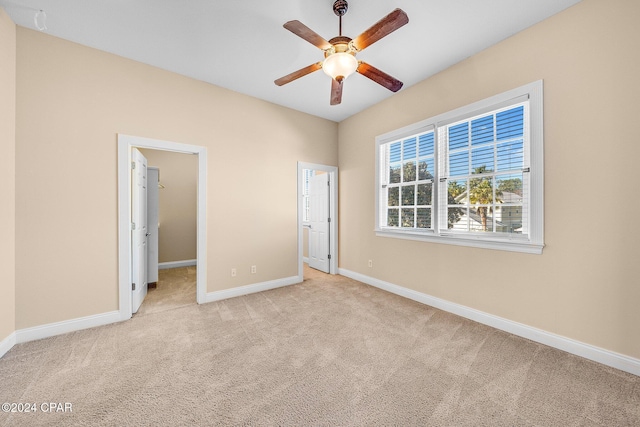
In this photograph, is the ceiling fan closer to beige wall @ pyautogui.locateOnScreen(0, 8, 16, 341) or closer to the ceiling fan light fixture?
the ceiling fan light fixture

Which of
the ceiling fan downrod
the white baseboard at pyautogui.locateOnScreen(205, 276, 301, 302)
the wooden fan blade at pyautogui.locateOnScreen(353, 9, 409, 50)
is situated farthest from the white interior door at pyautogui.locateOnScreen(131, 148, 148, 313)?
the wooden fan blade at pyautogui.locateOnScreen(353, 9, 409, 50)

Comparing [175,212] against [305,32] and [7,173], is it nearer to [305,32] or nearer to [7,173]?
[7,173]

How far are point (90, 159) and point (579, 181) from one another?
4.65 meters

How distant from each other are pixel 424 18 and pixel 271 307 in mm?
3483

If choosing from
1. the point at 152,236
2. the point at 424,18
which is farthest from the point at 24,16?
the point at 424,18

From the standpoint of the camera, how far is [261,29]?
7.80 feet

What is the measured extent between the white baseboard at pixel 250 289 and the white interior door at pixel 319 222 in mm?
946

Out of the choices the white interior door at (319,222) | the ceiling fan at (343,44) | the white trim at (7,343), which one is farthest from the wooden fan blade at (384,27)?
the white trim at (7,343)

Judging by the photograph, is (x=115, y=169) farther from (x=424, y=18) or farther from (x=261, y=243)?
(x=424, y=18)

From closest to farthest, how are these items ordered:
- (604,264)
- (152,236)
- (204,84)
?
1. (604,264)
2. (204,84)
3. (152,236)

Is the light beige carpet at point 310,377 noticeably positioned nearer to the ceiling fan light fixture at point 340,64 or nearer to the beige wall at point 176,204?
the ceiling fan light fixture at point 340,64

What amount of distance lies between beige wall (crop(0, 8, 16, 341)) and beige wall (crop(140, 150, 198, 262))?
314 centimetres

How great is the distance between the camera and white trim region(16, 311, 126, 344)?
2.33m

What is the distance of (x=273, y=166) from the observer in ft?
13.0
